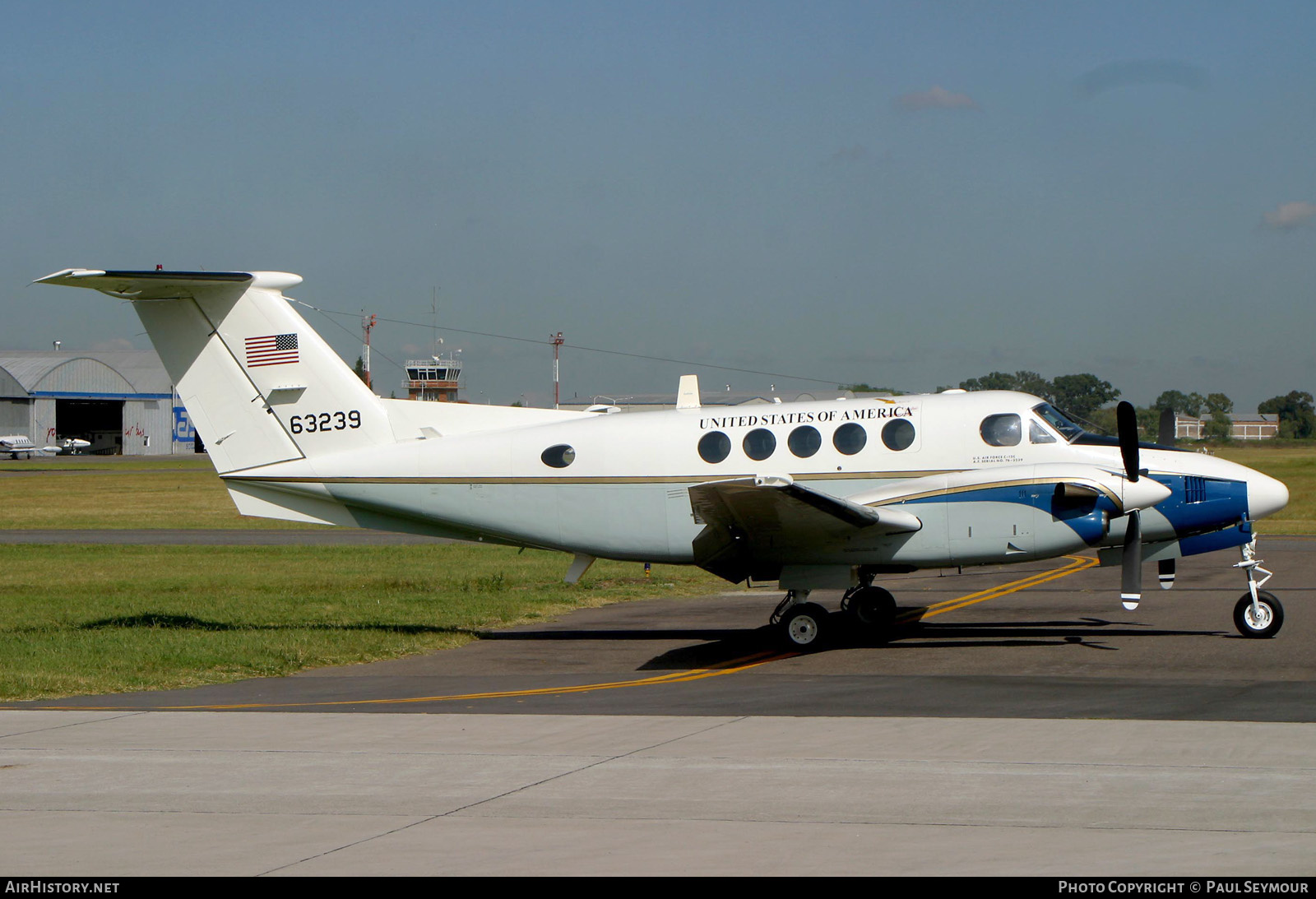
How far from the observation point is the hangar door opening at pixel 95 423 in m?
111

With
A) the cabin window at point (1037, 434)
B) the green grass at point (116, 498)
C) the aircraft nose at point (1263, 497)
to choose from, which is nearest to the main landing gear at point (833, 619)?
the cabin window at point (1037, 434)

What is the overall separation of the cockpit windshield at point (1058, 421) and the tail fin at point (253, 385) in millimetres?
8613

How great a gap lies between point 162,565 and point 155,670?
13.7m

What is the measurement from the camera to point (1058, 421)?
14594 mm

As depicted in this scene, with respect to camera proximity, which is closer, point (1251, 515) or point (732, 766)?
point (732, 766)

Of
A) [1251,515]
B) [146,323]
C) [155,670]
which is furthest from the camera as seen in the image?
[146,323]

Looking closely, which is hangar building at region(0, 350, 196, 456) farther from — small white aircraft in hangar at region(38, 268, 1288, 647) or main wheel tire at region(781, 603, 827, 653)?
main wheel tire at region(781, 603, 827, 653)

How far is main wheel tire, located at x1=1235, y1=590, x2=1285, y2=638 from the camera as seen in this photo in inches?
547

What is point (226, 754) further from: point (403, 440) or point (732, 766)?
point (403, 440)

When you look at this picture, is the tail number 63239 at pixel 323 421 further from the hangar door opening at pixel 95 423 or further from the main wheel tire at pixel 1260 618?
the hangar door opening at pixel 95 423

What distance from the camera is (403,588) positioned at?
21578 mm

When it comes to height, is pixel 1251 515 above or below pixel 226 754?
above

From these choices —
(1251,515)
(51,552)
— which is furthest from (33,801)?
(51,552)

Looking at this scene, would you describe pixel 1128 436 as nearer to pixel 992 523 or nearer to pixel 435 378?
pixel 992 523
